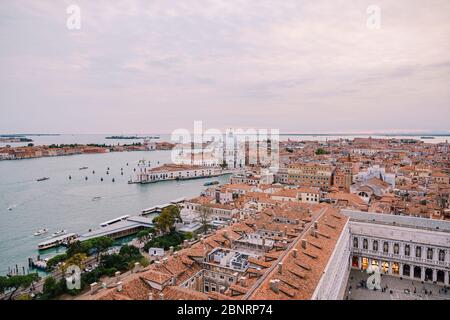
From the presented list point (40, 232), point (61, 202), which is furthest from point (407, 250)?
point (61, 202)

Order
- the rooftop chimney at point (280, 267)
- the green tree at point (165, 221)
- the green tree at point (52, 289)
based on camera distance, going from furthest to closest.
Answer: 1. the green tree at point (165, 221)
2. the green tree at point (52, 289)
3. the rooftop chimney at point (280, 267)

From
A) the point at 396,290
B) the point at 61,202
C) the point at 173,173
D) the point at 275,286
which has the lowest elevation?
the point at 396,290

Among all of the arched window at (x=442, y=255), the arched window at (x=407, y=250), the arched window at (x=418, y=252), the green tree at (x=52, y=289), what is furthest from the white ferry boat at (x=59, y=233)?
the arched window at (x=442, y=255)

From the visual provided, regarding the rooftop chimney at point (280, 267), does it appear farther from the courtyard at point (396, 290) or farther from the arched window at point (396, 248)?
the arched window at point (396, 248)

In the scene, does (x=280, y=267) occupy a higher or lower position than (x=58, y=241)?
higher

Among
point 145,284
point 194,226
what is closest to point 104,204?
point 194,226

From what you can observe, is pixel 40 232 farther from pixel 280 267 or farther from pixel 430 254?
pixel 430 254

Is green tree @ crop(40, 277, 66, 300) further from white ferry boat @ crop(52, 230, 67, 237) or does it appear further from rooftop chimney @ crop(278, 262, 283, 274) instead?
white ferry boat @ crop(52, 230, 67, 237)
